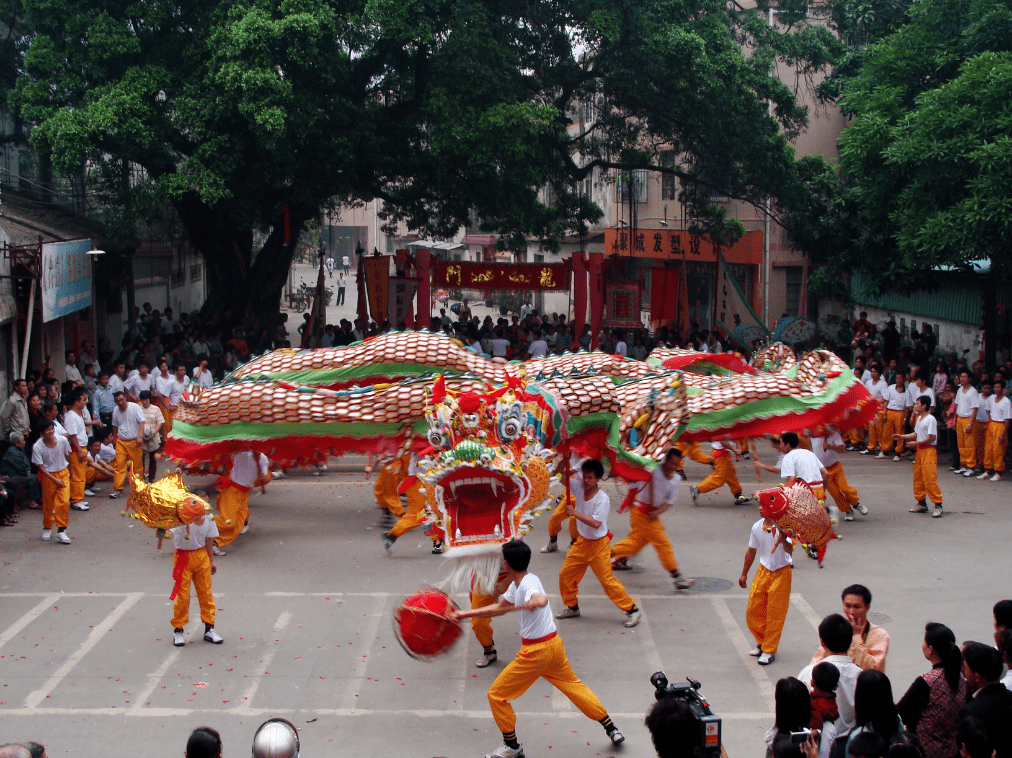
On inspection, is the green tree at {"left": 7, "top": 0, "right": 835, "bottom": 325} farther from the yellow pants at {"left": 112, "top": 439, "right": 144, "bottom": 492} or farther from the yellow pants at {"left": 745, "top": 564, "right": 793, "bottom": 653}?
the yellow pants at {"left": 745, "top": 564, "right": 793, "bottom": 653}

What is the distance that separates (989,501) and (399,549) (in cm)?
710

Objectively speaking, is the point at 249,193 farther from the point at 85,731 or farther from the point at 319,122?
the point at 85,731

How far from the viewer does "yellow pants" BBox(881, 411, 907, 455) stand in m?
14.4

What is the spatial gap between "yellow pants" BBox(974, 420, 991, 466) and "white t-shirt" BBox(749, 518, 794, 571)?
7600 millimetres

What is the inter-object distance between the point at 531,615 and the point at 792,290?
2328 cm

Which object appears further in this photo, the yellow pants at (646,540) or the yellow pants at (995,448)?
the yellow pants at (995,448)

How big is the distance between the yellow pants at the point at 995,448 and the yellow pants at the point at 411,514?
763 centimetres

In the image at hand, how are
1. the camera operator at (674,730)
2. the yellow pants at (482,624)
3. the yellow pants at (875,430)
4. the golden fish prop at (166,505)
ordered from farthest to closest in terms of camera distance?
the yellow pants at (875,430) → the golden fish prop at (166,505) → the yellow pants at (482,624) → the camera operator at (674,730)

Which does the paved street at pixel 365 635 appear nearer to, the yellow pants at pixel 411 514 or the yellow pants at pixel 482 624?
the yellow pants at pixel 482 624

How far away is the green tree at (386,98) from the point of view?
1656 centimetres

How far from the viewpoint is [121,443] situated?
484 inches

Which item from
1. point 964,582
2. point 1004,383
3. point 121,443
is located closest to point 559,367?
point 964,582

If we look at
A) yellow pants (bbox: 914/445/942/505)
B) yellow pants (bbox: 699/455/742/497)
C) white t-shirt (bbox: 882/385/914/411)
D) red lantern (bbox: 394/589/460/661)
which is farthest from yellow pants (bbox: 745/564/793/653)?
white t-shirt (bbox: 882/385/914/411)

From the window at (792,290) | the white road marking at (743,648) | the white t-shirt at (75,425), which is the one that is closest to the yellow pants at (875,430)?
the white road marking at (743,648)
